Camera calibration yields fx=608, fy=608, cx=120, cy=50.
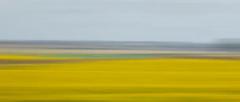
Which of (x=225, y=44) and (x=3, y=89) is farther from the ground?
(x=225, y=44)

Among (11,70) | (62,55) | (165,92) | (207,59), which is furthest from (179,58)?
(11,70)

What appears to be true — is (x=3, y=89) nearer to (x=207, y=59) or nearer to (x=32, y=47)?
(x=32, y=47)

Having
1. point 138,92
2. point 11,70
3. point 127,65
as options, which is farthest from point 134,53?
point 11,70

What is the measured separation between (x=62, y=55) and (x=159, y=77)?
42 centimetres

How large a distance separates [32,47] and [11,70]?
13 centimetres

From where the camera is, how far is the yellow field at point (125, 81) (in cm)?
224

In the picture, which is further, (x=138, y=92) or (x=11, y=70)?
(x=11, y=70)

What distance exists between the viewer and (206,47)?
252 cm

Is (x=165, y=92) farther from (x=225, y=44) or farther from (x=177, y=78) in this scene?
(x=225, y=44)

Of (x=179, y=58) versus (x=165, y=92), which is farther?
(x=179, y=58)

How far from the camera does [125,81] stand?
2361mm

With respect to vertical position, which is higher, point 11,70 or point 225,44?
point 225,44

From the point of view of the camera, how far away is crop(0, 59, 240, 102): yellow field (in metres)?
2.24

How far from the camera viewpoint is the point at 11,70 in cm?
248
